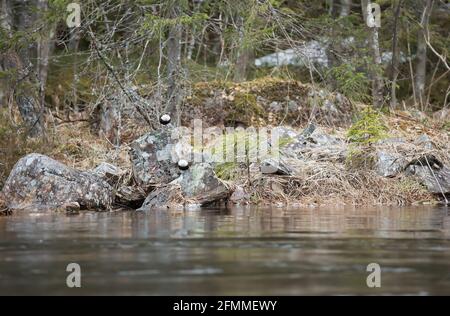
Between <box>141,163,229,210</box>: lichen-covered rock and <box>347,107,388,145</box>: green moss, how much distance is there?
2870 mm

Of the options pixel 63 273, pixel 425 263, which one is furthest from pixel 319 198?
pixel 63 273

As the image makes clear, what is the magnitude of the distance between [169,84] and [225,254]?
933cm

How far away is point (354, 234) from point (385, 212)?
3.46 metres

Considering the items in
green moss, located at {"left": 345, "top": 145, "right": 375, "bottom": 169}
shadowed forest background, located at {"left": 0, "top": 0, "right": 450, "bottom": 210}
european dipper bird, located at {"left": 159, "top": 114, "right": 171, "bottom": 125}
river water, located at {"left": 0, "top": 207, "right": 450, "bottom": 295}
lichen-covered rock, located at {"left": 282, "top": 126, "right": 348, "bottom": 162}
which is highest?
shadowed forest background, located at {"left": 0, "top": 0, "right": 450, "bottom": 210}

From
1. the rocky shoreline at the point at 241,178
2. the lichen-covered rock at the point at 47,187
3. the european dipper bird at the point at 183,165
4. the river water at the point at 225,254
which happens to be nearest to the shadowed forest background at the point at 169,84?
the rocky shoreline at the point at 241,178

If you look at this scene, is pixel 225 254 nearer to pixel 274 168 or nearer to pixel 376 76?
pixel 274 168

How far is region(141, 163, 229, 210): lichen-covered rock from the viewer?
13070mm

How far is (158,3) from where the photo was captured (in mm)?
15500

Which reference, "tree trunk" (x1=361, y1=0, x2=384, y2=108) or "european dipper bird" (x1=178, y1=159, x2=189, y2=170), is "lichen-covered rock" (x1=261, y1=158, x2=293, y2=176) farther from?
"tree trunk" (x1=361, y1=0, x2=384, y2=108)

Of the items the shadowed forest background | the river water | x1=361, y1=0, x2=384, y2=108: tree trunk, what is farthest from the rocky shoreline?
x1=361, y1=0, x2=384, y2=108: tree trunk

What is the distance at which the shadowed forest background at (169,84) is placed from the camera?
15.0 metres

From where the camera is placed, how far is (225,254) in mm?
7027

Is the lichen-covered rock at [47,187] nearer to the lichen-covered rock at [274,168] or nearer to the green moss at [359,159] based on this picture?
the lichen-covered rock at [274,168]
